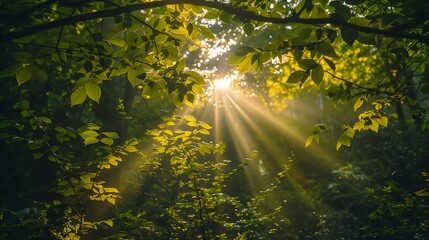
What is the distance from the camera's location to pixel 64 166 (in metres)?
2.89

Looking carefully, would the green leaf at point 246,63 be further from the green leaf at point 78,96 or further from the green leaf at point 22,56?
the green leaf at point 22,56

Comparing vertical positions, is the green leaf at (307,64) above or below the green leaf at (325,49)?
below

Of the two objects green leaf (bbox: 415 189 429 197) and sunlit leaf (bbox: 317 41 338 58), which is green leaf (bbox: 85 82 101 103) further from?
green leaf (bbox: 415 189 429 197)

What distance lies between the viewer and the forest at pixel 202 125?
5.61 ft

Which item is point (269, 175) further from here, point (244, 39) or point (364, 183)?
point (244, 39)

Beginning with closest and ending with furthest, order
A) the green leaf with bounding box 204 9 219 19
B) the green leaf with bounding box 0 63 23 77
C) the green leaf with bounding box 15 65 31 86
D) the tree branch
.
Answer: the tree branch, the green leaf with bounding box 0 63 23 77, the green leaf with bounding box 15 65 31 86, the green leaf with bounding box 204 9 219 19

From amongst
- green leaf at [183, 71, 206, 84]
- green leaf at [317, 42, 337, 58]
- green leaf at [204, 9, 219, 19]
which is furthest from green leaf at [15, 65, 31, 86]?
green leaf at [317, 42, 337, 58]

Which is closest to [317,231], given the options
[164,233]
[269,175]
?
[269,175]

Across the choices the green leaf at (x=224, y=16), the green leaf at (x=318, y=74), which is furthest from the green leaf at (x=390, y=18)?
the green leaf at (x=224, y=16)

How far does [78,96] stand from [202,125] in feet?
4.15

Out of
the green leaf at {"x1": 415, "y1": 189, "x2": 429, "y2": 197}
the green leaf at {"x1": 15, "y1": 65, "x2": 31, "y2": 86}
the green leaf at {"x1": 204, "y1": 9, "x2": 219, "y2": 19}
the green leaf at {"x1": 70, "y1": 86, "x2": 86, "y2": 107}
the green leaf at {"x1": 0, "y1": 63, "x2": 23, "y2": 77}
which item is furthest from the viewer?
the green leaf at {"x1": 415, "y1": 189, "x2": 429, "y2": 197}

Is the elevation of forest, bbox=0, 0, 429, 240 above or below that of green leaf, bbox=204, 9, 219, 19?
below

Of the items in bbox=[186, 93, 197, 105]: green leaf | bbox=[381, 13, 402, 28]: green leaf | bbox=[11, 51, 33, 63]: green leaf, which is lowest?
bbox=[186, 93, 197, 105]: green leaf

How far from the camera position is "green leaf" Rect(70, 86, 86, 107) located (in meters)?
1.81
